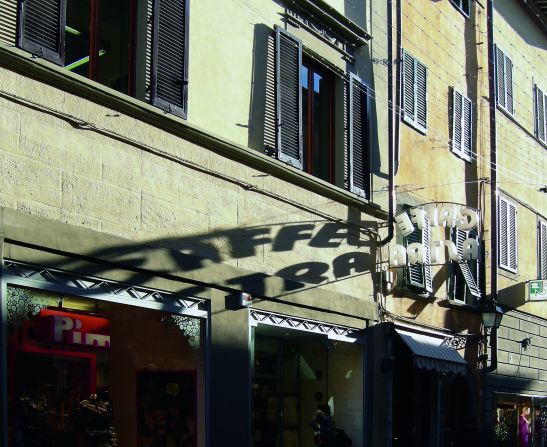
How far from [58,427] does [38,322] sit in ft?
3.90

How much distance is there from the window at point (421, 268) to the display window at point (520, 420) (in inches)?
165

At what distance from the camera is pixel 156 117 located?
11.6 m

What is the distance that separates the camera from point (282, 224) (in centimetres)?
1407

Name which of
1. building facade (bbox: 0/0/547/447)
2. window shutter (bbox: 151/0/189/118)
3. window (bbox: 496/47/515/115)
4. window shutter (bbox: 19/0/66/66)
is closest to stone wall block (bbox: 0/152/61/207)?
building facade (bbox: 0/0/547/447)

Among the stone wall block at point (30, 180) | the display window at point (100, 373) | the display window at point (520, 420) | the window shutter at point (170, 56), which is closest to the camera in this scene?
the stone wall block at point (30, 180)

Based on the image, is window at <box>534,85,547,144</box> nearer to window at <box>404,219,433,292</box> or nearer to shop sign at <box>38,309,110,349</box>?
window at <box>404,219,433,292</box>

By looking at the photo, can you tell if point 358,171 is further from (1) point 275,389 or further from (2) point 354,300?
(1) point 275,389

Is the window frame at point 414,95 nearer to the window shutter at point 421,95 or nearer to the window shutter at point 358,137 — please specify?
the window shutter at point 421,95

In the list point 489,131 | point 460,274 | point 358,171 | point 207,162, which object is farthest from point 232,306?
point 489,131

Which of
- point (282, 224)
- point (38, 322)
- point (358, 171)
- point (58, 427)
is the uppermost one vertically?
point (358, 171)

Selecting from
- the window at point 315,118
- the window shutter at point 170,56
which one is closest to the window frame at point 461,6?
the window at point 315,118

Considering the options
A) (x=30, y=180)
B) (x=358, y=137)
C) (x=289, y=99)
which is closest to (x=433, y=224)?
(x=358, y=137)

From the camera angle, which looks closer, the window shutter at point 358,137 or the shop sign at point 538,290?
the window shutter at point 358,137

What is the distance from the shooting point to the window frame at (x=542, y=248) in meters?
24.8
